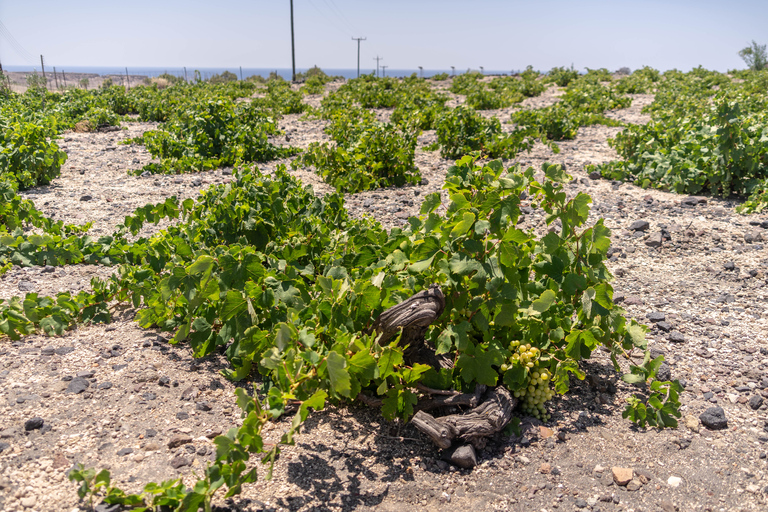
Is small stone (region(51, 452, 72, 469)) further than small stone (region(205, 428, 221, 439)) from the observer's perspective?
No

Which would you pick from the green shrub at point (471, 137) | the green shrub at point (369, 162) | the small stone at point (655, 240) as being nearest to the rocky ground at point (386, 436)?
the small stone at point (655, 240)

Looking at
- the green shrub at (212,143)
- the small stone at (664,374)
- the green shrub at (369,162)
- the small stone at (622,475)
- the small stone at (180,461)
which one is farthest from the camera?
the green shrub at (212,143)

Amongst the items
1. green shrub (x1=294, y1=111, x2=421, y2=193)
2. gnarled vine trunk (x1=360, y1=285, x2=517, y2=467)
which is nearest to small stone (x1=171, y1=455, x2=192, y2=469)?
gnarled vine trunk (x1=360, y1=285, x2=517, y2=467)

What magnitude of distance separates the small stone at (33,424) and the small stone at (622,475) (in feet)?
8.82

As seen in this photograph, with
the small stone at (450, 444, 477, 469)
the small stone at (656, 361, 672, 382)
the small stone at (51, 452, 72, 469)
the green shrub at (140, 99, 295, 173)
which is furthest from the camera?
the green shrub at (140, 99, 295, 173)

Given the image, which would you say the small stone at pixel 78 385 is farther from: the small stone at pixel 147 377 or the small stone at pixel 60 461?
the small stone at pixel 60 461

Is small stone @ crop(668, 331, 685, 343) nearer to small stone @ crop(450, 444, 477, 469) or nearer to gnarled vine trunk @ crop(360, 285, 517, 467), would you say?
gnarled vine trunk @ crop(360, 285, 517, 467)

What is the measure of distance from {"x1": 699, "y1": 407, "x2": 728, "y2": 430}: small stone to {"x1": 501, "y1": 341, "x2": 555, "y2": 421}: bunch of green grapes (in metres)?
0.83

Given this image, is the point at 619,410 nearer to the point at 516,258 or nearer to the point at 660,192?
the point at 516,258

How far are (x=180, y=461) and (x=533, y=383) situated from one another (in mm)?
1792

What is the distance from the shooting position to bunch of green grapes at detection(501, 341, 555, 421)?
2711 millimetres

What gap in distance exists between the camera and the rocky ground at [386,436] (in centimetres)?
228

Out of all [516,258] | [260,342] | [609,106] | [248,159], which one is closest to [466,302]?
[516,258]

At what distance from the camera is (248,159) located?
8609 millimetres
